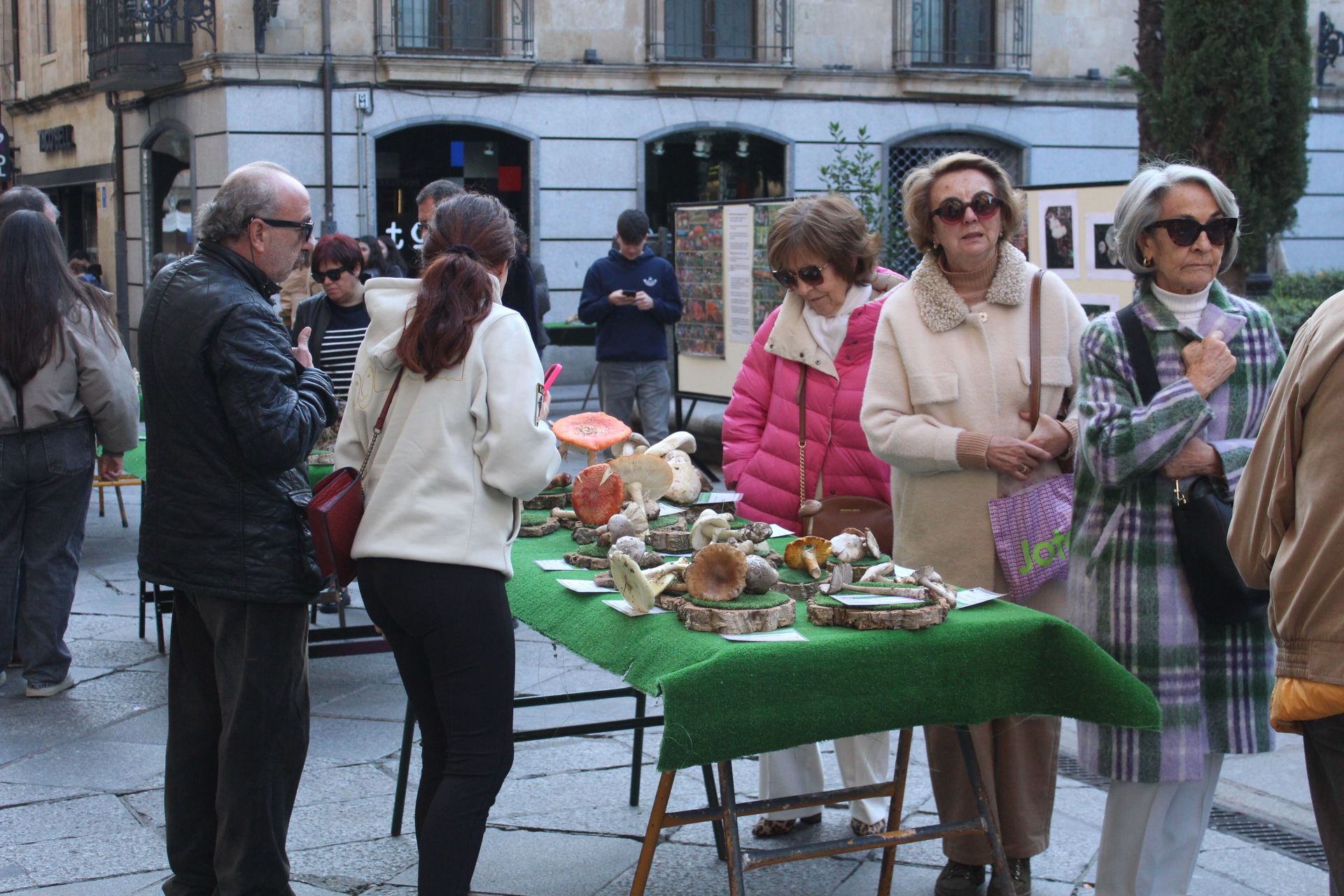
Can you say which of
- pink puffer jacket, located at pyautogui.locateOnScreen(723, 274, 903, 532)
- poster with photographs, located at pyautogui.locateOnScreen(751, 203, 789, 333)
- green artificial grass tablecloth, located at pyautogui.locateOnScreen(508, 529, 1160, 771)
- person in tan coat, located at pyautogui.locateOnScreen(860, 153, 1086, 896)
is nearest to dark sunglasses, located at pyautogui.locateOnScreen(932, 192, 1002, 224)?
person in tan coat, located at pyautogui.locateOnScreen(860, 153, 1086, 896)

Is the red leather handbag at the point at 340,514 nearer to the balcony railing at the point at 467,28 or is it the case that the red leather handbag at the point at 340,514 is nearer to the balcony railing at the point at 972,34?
the balcony railing at the point at 467,28

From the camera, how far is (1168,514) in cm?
321

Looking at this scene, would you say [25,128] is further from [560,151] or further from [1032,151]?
[1032,151]

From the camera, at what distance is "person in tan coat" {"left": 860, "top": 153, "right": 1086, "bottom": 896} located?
359cm

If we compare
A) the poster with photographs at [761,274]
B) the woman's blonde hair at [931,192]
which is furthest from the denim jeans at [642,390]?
the woman's blonde hair at [931,192]

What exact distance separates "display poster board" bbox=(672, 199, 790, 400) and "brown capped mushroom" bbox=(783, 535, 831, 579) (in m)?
6.28

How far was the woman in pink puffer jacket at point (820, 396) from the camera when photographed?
4.02 m

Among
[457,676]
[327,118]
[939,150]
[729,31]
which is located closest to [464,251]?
[457,676]

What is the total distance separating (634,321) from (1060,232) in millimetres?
3313

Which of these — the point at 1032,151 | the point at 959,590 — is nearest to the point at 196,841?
the point at 959,590

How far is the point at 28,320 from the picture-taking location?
5.30m

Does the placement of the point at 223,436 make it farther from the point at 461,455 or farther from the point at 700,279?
the point at 700,279

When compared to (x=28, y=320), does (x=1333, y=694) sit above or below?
below

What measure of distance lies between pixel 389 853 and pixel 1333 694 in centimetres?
268
